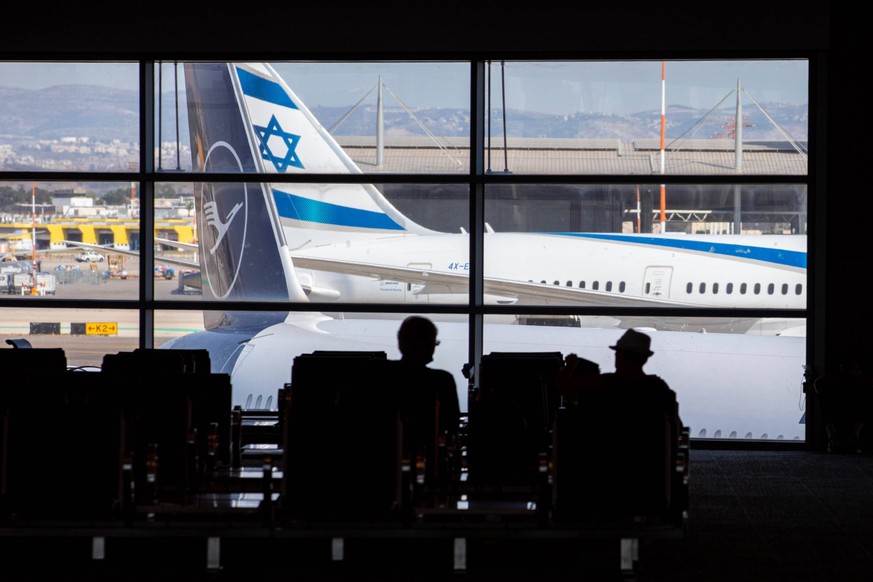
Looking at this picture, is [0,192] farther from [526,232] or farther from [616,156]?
[616,156]

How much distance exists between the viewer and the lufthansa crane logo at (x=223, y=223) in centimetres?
966

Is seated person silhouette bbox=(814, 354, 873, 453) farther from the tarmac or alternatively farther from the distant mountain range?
the tarmac

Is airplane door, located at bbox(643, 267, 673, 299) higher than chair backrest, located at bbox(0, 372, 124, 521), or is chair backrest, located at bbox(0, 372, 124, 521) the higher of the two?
airplane door, located at bbox(643, 267, 673, 299)

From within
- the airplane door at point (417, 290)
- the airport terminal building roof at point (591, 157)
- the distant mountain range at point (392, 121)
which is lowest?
the airplane door at point (417, 290)

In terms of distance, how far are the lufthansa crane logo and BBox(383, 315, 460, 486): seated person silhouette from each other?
463 centimetres

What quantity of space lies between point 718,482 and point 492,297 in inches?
105

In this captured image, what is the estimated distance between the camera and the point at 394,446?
180 inches

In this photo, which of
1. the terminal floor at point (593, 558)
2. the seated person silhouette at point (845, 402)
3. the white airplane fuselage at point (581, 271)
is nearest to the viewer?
the terminal floor at point (593, 558)

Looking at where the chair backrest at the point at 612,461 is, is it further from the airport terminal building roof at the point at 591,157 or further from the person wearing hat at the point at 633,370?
the airport terminal building roof at the point at 591,157

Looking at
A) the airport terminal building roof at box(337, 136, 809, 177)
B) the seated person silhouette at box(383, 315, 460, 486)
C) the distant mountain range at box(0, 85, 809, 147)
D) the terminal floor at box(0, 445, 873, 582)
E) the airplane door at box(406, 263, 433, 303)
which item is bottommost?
the terminal floor at box(0, 445, 873, 582)

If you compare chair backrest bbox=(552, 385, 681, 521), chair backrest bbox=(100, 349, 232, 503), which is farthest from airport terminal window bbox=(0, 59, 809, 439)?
chair backrest bbox=(552, 385, 681, 521)

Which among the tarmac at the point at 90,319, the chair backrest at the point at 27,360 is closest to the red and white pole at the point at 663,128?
the tarmac at the point at 90,319

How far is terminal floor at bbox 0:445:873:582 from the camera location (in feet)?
15.6

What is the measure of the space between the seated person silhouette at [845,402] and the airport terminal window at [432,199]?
48cm
